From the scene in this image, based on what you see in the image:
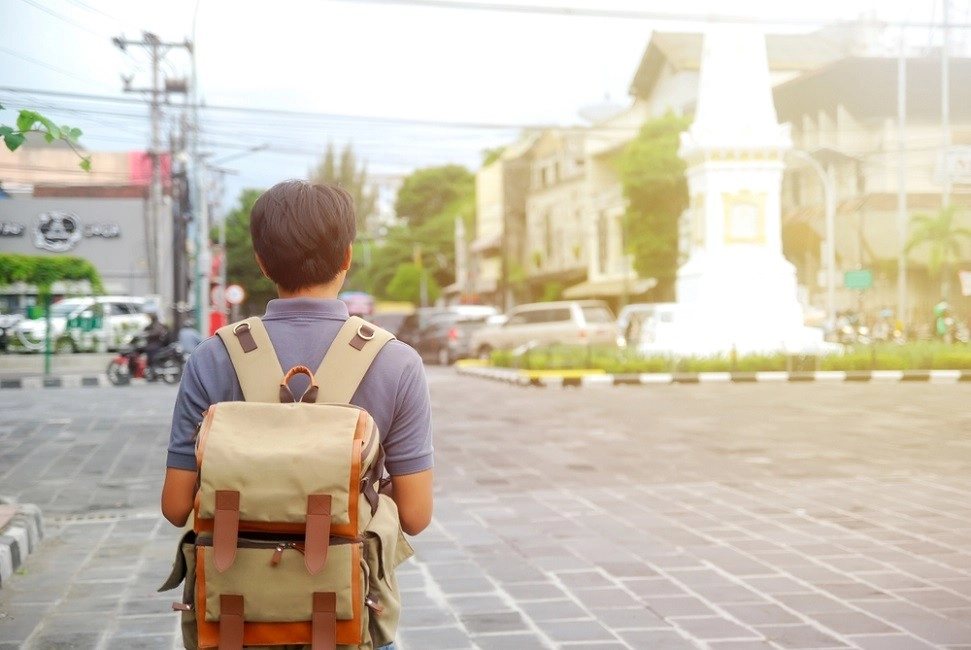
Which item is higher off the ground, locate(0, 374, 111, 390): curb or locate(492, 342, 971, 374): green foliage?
locate(492, 342, 971, 374): green foliage

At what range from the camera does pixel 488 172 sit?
3189 inches

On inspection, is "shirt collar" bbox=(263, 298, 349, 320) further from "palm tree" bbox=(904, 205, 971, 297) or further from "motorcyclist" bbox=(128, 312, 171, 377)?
"palm tree" bbox=(904, 205, 971, 297)

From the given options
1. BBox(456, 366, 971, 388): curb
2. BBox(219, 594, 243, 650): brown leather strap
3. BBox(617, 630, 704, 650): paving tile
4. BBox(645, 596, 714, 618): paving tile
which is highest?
BBox(219, 594, 243, 650): brown leather strap

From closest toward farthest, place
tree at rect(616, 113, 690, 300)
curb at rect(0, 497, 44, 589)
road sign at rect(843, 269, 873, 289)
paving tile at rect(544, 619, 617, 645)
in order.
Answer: paving tile at rect(544, 619, 617, 645) < curb at rect(0, 497, 44, 589) < road sign at rect(843, 269, 873, 289) < tree at rect(616, 113, 690, 300)

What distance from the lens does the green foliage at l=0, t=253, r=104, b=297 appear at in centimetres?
3812

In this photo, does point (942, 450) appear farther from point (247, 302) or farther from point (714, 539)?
point (247, 302)

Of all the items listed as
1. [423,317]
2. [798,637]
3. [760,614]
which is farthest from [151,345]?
[798,637]

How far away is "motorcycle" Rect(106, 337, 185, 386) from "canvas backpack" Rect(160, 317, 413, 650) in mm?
24638

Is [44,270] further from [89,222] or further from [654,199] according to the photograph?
[654,199]

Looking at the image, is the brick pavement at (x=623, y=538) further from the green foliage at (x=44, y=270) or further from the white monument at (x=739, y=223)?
the green foliage at (x=44, y=270)

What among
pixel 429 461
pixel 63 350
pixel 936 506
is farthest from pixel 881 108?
pixel 429 461

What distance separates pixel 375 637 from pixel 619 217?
180 feet

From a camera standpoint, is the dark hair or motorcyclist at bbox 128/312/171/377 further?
motorcyclist at bbox 128/312/171/377

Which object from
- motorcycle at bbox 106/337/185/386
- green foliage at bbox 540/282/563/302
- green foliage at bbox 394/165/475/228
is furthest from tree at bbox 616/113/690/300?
green foliage at bbox 394/165/475/228
